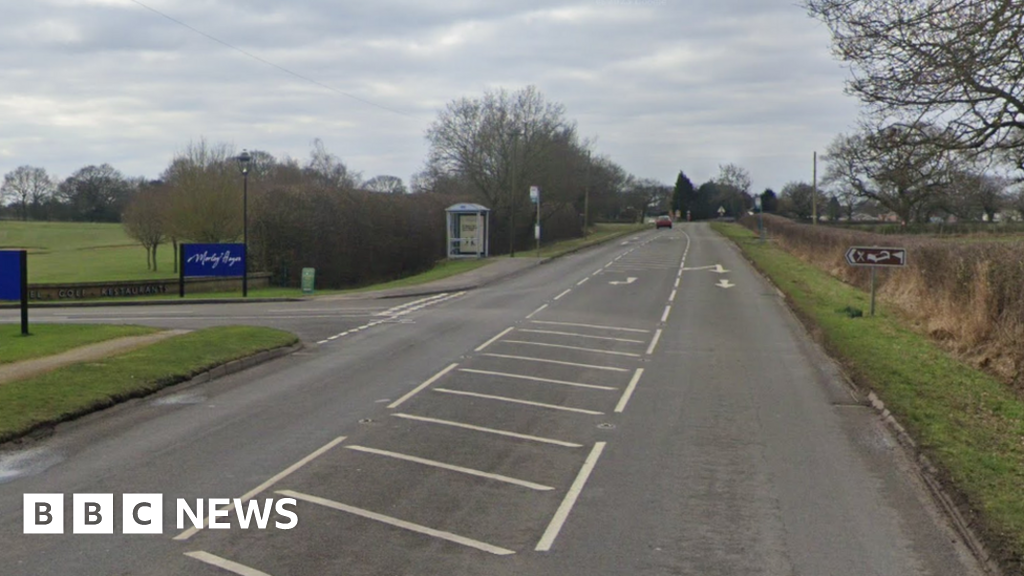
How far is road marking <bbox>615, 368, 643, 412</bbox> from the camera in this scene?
12547mm

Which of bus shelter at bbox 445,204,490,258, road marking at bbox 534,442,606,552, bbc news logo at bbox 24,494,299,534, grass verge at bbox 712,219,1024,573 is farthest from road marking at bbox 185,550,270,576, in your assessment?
bus shelter at bbox 445,204,490,258

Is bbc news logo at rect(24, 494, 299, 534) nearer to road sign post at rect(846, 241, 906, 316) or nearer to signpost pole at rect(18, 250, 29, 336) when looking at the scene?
signpost pole at rect(18, 250, 29, 336)

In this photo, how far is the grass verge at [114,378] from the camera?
1121 cm

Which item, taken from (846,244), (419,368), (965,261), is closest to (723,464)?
(419,368)

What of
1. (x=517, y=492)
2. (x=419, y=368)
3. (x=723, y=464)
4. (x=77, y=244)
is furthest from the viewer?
(x=77, y=244)

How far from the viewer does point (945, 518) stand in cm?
790

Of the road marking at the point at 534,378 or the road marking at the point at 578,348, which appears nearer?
the road marking at the point at 534,378

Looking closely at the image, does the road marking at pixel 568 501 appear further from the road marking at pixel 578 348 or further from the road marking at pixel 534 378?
the road marking at pixel 578 348

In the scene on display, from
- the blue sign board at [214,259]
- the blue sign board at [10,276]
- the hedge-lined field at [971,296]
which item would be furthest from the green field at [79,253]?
the hedge-lined field at [971,296]

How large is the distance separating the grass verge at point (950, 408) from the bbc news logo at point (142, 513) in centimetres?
559

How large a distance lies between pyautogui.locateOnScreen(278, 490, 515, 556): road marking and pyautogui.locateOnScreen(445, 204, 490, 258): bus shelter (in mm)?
43687

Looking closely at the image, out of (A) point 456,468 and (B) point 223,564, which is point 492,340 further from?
(B) point 223,564

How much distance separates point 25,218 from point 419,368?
271 feet

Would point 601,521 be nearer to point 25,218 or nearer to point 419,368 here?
point 419,368
